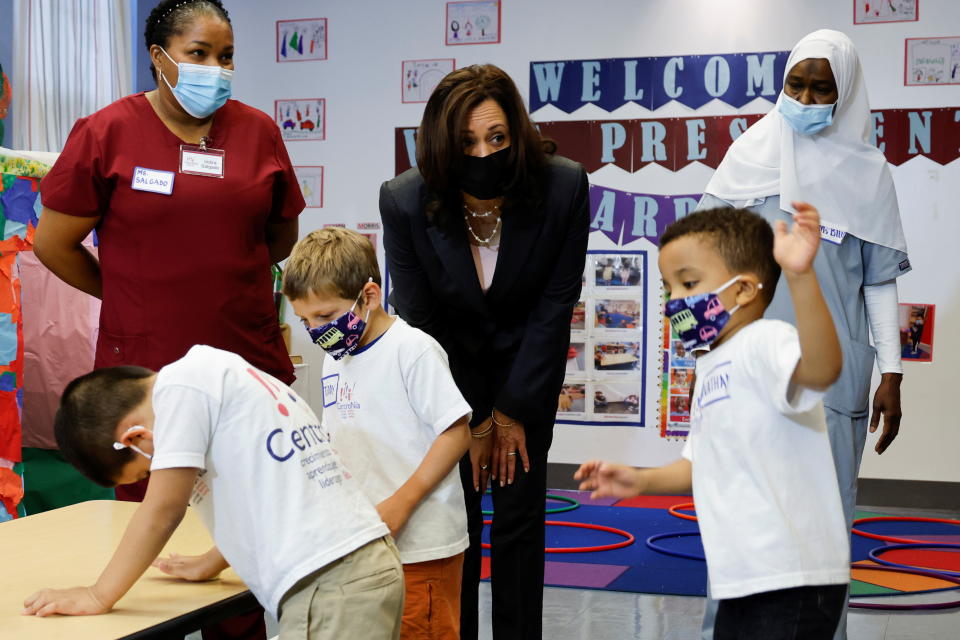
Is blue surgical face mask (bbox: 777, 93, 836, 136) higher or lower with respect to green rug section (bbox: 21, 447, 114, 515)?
higher

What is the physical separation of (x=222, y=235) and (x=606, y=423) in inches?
153

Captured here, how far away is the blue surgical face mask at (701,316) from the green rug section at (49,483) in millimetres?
3244

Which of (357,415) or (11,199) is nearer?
(357,415)

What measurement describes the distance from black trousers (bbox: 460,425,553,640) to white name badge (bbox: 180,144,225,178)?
0.92 meters

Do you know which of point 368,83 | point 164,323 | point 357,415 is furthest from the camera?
point 368,83

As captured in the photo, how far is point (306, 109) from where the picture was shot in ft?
21.0

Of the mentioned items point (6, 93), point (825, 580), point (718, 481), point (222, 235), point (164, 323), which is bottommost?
point (825, 580)

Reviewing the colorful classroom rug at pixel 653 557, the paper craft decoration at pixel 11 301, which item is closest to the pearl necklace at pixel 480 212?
the paper craft decoration at pixel 11 301

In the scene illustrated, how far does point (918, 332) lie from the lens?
18.1ft

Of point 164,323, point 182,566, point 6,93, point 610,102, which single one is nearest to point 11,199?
point 164,323

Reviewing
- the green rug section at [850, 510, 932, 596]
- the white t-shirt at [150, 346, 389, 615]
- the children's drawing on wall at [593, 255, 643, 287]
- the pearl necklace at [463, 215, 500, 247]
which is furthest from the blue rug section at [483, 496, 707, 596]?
the white t-shirt at [150, 346, 389, 615]

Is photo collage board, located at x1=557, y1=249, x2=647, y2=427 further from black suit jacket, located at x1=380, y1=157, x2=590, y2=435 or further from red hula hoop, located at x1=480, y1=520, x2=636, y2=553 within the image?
black suit jacket, located at x1=380, y1=157, x2=590, y2=435

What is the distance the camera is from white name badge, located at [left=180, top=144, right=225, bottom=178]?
2445 mm

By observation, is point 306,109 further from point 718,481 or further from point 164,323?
point 718,481
